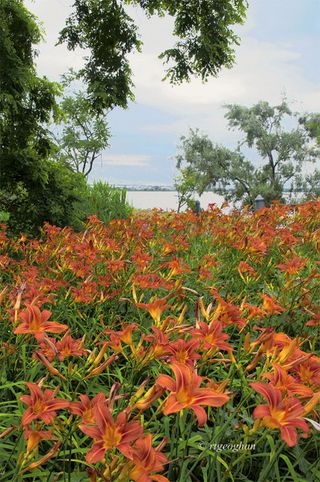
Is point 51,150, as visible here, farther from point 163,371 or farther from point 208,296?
point 163,371

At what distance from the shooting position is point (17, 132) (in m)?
7.86

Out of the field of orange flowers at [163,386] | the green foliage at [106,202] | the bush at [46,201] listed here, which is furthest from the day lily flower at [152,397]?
the green foliage at [106,202]

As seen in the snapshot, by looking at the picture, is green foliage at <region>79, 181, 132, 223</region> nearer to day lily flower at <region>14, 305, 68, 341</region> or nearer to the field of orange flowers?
the field of orange flowers

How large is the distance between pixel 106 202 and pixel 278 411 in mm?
10220

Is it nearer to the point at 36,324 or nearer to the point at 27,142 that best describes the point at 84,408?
the point at 36,324

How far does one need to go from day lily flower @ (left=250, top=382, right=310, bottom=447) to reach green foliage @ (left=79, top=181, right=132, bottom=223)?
9352 millimetres

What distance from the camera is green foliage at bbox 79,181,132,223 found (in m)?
10.5

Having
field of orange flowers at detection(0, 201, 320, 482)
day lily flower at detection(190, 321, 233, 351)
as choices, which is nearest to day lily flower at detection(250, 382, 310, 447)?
field of orange flowers at detection(0, 201, 320, 482)

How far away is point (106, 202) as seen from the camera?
1113cm

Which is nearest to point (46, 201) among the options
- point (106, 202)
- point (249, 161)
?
point (106, 202)

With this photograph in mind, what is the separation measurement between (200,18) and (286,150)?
2452 cm

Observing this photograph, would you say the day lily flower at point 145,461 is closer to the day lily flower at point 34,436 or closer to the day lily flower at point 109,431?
the day lily flower at point 109,431

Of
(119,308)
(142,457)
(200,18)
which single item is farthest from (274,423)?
(200,18)

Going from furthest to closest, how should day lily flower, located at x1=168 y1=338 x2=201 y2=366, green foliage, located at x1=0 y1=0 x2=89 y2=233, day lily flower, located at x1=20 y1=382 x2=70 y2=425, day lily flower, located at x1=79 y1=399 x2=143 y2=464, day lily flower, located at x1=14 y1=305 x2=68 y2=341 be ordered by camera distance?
1. green foliage, located at x1=0 y1=0 x2=89 y2=233
2. day lily flower, located at x1=14 y1=305 x2=68 y2=341
3. day lily flower, located at x1=168 y1=338 x2=201 y2=366
4. day lily flower, located at x1=20 y1=382 x2=70 y2=425
5. day lily flower, located at x1=79 y1=399 x2=143 y2=464
